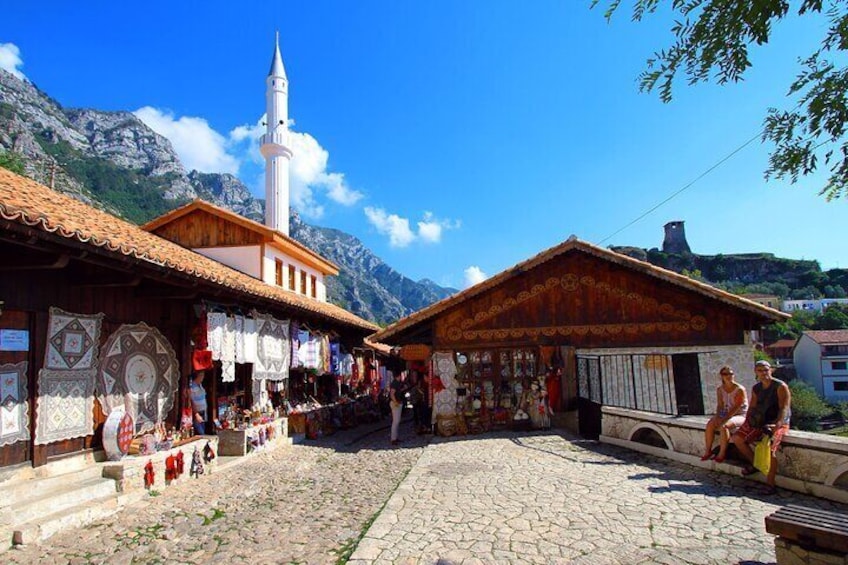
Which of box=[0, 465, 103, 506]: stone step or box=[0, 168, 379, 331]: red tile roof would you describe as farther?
box=[0, 465, 103, 506]: stone step

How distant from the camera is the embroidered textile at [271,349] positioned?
11.2 m

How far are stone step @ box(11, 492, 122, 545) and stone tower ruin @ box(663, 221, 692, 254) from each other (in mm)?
129888

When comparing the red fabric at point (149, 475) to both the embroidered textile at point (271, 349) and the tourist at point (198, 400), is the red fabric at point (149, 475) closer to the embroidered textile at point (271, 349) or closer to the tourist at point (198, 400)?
the tourist at point (198, 400)

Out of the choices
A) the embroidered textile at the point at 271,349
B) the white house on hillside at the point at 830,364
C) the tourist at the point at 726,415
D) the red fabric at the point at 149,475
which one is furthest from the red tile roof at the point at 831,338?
the red fabric at the point at 149,475

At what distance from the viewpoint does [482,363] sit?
41.7 ft

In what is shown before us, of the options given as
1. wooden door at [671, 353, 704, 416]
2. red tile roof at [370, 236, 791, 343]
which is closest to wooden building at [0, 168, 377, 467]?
red tile roof at [370, 236, 791, 343]

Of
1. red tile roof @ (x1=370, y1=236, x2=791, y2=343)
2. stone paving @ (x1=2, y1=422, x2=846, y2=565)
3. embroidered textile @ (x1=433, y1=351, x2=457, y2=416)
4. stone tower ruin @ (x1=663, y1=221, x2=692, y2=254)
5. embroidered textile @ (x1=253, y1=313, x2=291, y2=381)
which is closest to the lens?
stone paving @ (x1=2, y1=422, x2=846, y2=565)

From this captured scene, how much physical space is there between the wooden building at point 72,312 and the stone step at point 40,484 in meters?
0.28

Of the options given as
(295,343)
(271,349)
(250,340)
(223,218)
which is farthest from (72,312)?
(223,218)

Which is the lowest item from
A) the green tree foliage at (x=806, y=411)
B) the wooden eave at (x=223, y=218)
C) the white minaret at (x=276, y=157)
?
the green tree foliage at (x=806, y=411)

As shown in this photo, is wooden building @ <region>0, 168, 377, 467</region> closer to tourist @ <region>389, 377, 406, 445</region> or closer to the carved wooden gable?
tourist @ <region>389, 377, 406, 445</region>

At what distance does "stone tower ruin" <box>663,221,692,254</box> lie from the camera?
120 metres

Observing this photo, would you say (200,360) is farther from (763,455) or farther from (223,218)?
(763,455)

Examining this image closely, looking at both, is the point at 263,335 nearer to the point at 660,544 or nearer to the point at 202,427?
the point at 202,427
